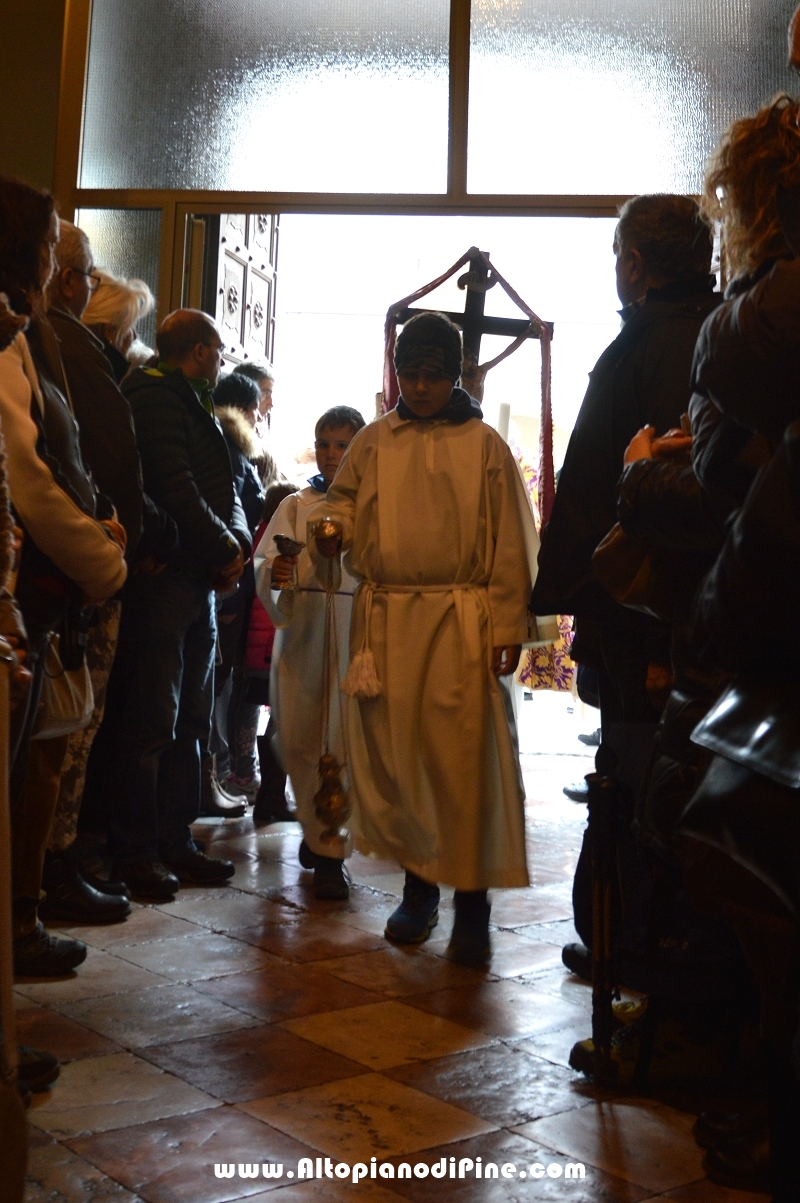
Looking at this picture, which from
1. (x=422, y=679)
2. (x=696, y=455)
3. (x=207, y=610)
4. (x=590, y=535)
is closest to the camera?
(x=696, y=455)

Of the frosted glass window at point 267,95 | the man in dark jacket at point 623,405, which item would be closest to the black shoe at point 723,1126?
the man in dark jacket at point 623,405

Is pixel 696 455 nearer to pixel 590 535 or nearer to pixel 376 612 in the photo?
pixel 590 535

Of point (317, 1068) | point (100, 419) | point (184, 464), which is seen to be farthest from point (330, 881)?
point (100, 419)

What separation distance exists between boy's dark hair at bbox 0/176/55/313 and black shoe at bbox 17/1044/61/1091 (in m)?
1.49

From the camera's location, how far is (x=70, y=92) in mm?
5855

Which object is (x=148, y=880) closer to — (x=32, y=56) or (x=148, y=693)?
(x=148, y=693)

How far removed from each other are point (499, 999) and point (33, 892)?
1.20 metres

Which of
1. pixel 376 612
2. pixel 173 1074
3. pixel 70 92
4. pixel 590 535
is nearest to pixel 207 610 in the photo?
pixel 376 612

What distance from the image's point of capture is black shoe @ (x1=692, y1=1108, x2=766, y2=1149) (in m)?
2.08

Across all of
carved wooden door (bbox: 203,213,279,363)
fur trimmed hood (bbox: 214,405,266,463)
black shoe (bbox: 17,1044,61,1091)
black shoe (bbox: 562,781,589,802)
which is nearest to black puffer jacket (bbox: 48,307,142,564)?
black shoe (bbox: 17,1044,61,1091)

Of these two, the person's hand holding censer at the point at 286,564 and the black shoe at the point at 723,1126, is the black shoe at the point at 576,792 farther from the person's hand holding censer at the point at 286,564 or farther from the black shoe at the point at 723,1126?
the black shoe at the point at 723,1126

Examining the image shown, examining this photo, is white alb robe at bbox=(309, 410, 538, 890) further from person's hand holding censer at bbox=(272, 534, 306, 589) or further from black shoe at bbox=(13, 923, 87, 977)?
black shoe at bbox=(13, 923, 87, 977)

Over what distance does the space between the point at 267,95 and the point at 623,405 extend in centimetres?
372

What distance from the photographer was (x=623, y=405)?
9.71 feet
